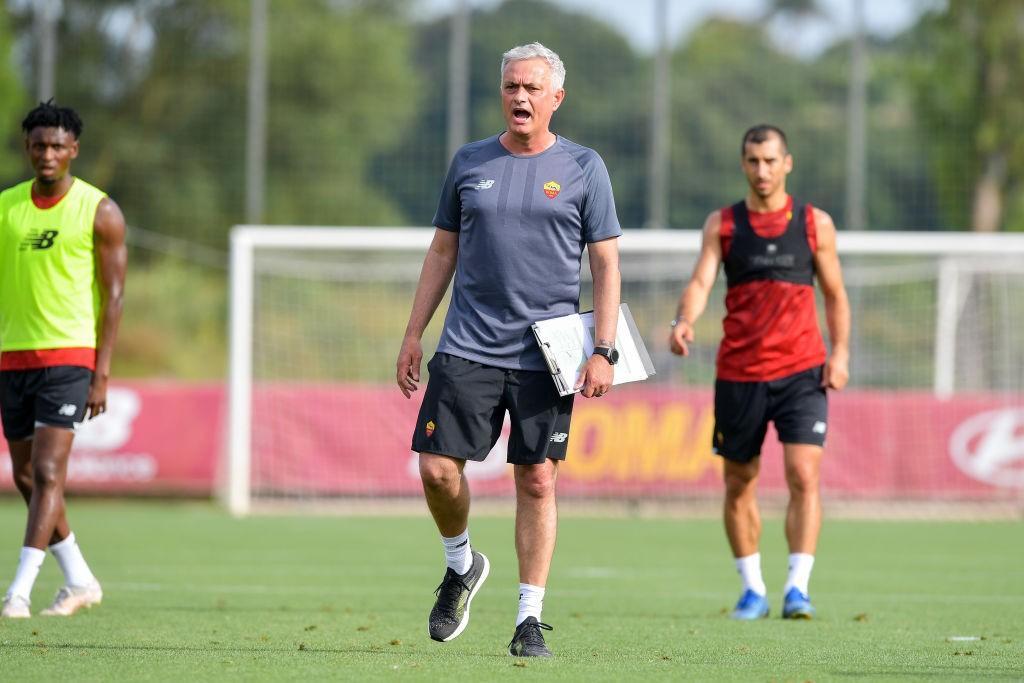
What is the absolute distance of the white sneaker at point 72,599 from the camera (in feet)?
25.6

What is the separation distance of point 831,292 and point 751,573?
1541mm

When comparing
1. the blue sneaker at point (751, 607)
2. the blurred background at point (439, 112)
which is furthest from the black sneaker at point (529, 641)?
the blurred background at point (439, 112)

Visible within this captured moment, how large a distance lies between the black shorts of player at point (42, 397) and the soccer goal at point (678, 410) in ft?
29.0

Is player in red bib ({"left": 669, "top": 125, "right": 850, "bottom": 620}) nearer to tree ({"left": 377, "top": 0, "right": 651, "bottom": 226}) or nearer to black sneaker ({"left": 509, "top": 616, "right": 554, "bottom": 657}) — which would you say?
black sneaker ({"left": 509, "top": 616, "right": 554, "bottom": 657})

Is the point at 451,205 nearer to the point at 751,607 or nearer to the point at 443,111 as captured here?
the point at 751,607

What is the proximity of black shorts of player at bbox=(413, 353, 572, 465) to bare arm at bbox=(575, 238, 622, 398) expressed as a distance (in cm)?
20

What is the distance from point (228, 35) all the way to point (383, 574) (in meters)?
16.3

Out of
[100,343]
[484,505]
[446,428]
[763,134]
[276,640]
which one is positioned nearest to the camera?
[446,428]

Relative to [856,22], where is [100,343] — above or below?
below

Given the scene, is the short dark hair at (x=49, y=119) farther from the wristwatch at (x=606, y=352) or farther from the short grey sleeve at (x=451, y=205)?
the wristwatch at (x=606, y=352)

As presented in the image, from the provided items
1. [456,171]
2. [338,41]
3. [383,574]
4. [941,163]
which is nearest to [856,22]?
[941,163]

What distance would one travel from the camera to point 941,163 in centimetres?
2330

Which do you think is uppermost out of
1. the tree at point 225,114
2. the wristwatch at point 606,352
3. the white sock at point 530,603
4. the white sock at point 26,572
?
the tree at point 225,114

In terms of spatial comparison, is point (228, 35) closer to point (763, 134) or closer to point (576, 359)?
point (763, 134)
